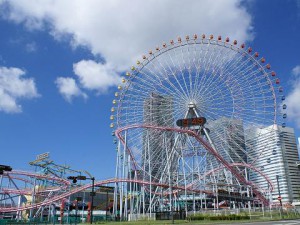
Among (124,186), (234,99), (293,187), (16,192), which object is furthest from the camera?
(293,187)

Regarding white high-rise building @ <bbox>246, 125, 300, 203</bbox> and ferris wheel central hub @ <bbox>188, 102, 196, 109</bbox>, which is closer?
ferris wheel central hub @ <bbox>188, 102, 196, 109</bbox>

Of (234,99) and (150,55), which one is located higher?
(150,55)

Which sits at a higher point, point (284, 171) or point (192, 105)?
point (192, 105)

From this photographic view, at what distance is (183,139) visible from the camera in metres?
53.4

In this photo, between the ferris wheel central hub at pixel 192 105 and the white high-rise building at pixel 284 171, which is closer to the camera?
the ferris wheel central hub at pixel 192 105

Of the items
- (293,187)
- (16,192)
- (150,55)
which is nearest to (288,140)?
(293,187)

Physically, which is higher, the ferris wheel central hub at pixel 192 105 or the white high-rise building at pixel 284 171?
the ferris wheel central hub at pixel 192 105

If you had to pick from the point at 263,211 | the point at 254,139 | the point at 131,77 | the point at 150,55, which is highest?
the point at 150,55

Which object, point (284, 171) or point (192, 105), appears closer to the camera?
point (192, 105)

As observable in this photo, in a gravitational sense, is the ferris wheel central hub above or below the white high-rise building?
above

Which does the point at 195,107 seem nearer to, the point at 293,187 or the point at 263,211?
Result: the point at 263,211

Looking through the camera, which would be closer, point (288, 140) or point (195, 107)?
point (195, 107)

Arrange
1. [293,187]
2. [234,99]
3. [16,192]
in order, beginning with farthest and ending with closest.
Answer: [293,187]
[16,192]
[234,99]

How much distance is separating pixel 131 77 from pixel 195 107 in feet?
37.4
